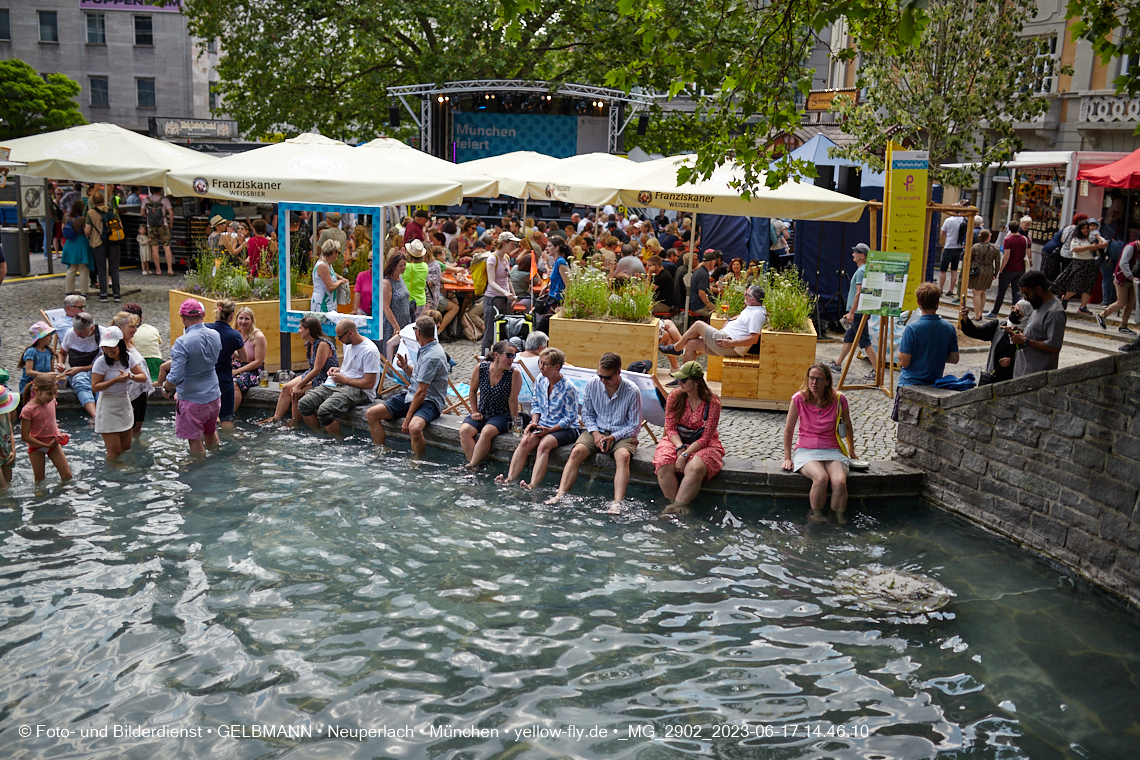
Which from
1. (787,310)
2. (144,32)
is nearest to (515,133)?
A: (787,310)

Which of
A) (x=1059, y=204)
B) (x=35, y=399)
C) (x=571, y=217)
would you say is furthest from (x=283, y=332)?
(x=1059, y=204)

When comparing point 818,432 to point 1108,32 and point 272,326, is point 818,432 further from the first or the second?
point 272,326

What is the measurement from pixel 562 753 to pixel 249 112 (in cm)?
2629

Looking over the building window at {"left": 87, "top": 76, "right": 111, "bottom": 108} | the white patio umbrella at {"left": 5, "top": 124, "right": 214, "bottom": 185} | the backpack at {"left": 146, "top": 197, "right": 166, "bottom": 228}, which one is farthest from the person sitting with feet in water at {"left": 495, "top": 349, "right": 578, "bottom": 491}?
the building window at {"left": 87, "top": 76, "right": 111, "bottom": 108}

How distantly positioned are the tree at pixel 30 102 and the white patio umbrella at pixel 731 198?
40.4 metres

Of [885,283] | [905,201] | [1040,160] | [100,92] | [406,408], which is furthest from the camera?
[100,92]

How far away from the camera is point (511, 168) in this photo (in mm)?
18906

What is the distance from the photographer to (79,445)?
9.80 m

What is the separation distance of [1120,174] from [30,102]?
1788 inches

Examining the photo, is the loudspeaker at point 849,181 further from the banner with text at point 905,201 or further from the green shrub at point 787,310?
the green shrub at point 787,310

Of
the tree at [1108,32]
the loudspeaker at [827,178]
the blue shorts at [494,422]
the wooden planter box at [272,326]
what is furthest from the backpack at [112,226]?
the tree at [1108,32]

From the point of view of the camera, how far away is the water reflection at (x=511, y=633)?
535 cm

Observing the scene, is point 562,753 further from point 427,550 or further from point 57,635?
point 57,635

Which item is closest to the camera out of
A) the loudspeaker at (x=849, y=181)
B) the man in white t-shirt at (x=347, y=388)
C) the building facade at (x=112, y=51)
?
the man in white t-shirt at (x=347, y=388)
